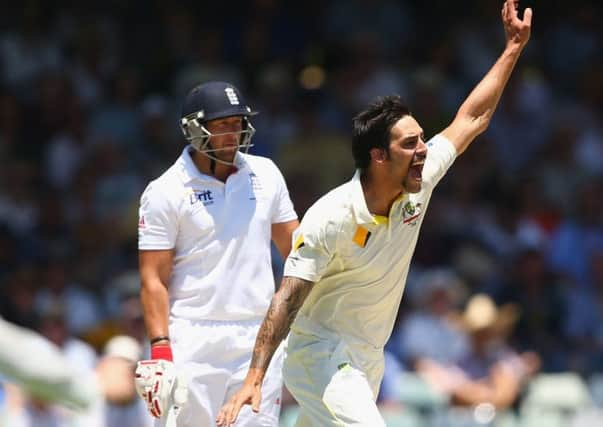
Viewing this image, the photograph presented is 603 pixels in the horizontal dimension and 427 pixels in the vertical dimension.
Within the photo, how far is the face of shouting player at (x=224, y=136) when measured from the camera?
19.4ft

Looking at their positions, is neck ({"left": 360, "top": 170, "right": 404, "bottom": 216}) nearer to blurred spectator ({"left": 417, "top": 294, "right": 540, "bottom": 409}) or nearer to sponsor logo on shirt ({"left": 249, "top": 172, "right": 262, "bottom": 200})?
sponsor logo on shirt ({"left": 249, "top": 172, "right": 262, "bottom": 200})

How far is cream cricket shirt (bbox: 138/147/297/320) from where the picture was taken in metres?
5.88

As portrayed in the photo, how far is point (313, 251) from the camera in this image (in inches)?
210

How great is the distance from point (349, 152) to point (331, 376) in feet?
19.4

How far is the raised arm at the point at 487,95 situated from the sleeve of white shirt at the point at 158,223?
126cm

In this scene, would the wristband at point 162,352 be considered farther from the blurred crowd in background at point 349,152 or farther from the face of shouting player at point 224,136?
the blurred crowd in background at point 349,152

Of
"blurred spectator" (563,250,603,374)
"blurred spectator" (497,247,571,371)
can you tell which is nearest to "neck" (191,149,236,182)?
"blurred spectator" (497,247,571,371)

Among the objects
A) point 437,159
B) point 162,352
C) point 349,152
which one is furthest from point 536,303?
point 162,352

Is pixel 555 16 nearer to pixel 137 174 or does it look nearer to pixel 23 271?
pixel 137 174

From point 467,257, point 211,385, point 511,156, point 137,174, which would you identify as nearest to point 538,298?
point 467,257

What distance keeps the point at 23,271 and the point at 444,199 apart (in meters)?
3.62

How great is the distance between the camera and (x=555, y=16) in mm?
13320

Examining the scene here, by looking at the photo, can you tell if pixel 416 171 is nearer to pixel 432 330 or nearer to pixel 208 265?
pixel 208 265

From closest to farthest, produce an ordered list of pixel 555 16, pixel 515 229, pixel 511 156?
1. pixel 515 229
2. pixel 511 156
3. pixel 555 16
